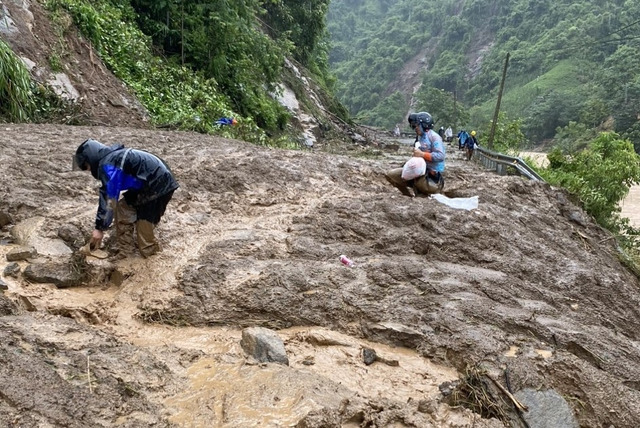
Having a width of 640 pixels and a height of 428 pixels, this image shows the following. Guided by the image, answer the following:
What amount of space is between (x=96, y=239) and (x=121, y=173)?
68 centimetres

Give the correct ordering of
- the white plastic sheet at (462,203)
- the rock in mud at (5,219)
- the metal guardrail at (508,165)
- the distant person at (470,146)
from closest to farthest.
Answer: the rock in mud at (5,219), the white plastic sheet at (462,203), the metal guardrail at (508,165), the distant person at (470,146)

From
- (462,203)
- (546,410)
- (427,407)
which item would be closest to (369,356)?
(427,407)

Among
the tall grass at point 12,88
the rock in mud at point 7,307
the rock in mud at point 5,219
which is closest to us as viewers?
the rock in mud at point 7,307

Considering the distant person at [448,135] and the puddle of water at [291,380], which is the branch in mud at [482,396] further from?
the distant person at [448,135]

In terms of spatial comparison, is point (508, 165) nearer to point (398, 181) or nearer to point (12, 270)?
point (398, 181)

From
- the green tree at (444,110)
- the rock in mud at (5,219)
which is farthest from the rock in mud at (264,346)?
the green tree at (444,110)

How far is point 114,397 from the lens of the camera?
2.63 meters

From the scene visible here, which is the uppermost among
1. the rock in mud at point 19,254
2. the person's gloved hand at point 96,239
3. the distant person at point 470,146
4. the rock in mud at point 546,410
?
the person's gloved hand at point 96,239

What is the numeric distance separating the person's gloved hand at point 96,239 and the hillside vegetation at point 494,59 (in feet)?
153

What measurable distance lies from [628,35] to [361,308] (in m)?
74.3

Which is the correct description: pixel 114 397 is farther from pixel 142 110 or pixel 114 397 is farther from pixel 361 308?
pixel 142 110

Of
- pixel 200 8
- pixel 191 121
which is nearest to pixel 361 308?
pixel 191 121

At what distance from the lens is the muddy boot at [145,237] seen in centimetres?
465

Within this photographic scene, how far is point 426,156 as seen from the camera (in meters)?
6.53
